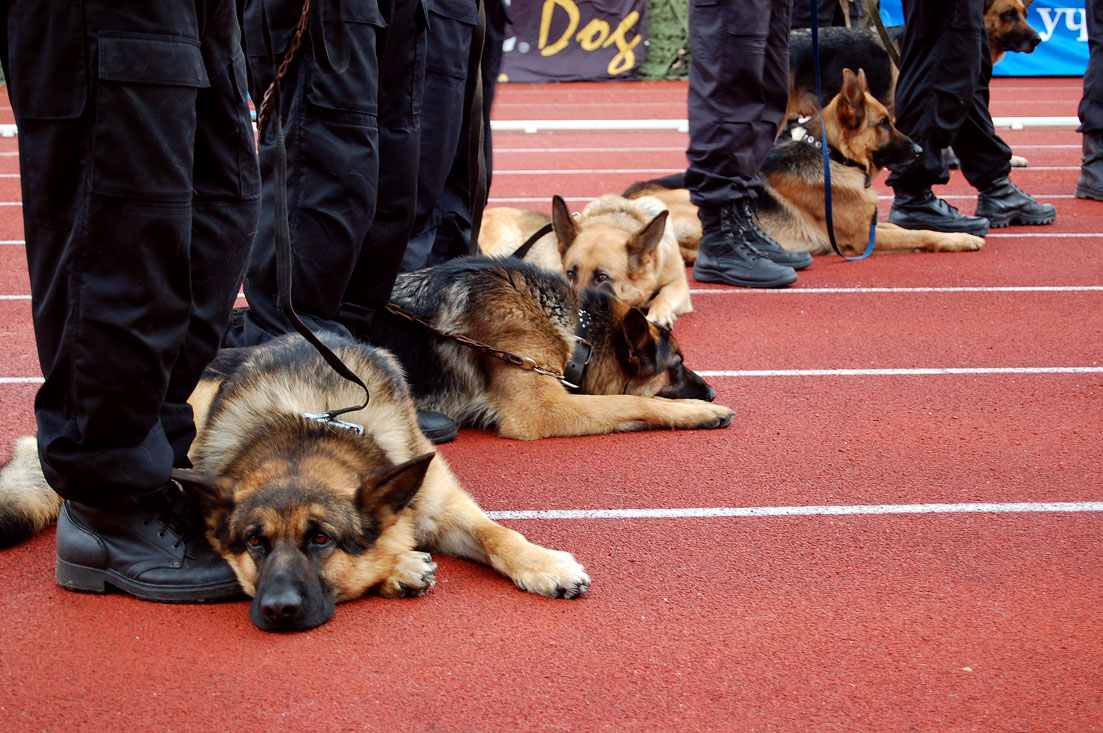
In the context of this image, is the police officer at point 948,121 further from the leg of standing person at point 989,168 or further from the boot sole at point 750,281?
the boot sole at point 750,281

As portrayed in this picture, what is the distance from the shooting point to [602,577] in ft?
9.21

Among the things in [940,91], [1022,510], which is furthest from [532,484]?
[940,91]

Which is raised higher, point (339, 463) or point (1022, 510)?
point (339, 463)

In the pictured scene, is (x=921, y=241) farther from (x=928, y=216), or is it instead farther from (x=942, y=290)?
(x=942, y=290)

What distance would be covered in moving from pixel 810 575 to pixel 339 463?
1.30 meters

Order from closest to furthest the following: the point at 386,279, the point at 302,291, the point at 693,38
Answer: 1. the point at 302,291
2. the point at 386,279
3. the point at 693,38

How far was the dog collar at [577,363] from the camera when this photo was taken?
13.6ft

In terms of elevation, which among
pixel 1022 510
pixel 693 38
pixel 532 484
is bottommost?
pixel 532 484

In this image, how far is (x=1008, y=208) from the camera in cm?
777

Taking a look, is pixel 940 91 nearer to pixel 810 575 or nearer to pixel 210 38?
pixel 810 575

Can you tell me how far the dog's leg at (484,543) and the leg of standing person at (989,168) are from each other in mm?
5782

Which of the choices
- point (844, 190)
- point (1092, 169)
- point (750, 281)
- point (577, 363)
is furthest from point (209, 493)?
point (1092, 169)

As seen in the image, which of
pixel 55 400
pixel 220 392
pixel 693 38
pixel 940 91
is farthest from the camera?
pixel 940 91

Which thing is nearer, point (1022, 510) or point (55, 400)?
point (55, 400)
